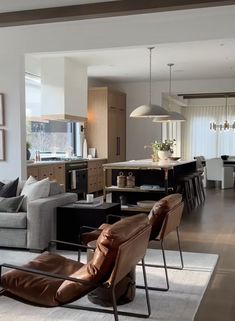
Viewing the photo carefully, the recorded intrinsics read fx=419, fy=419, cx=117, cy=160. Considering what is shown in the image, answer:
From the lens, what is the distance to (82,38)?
6664 mm

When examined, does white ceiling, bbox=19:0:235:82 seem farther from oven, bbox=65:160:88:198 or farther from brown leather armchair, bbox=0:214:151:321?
brown leather armchair, bbox=0:214:151:321

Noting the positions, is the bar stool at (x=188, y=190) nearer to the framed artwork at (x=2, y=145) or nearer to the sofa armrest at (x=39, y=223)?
the framed artwork at (x=2, y=145)

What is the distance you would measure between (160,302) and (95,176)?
6853mm

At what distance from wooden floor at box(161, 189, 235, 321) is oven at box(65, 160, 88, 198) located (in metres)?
2.67

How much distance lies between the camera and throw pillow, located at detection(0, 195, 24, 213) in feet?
16.2

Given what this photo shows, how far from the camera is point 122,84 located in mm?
11961

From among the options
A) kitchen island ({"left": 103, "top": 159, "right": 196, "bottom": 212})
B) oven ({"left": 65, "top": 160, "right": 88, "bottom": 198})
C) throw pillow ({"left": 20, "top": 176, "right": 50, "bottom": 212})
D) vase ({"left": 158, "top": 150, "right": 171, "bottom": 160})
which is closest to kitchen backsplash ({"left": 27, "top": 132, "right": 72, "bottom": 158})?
oven ({"left": 65, "top": 160, "right": 88, "bottom": 198})

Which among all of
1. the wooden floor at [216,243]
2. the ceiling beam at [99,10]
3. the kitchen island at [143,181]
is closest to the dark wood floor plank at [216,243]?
the wooden floor at [216,243]

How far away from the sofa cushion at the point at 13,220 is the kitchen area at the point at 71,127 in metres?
2.74

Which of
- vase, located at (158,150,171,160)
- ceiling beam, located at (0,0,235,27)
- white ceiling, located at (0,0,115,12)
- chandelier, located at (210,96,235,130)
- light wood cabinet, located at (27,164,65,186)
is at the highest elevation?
white ceiling, located at (0,0,115,12)

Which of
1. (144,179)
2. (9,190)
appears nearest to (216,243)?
(144,179)

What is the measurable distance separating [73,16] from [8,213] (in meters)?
2.49

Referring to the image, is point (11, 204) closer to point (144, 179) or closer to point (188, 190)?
point (144, 179)

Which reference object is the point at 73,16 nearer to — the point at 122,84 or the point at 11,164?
the point at 11,164
